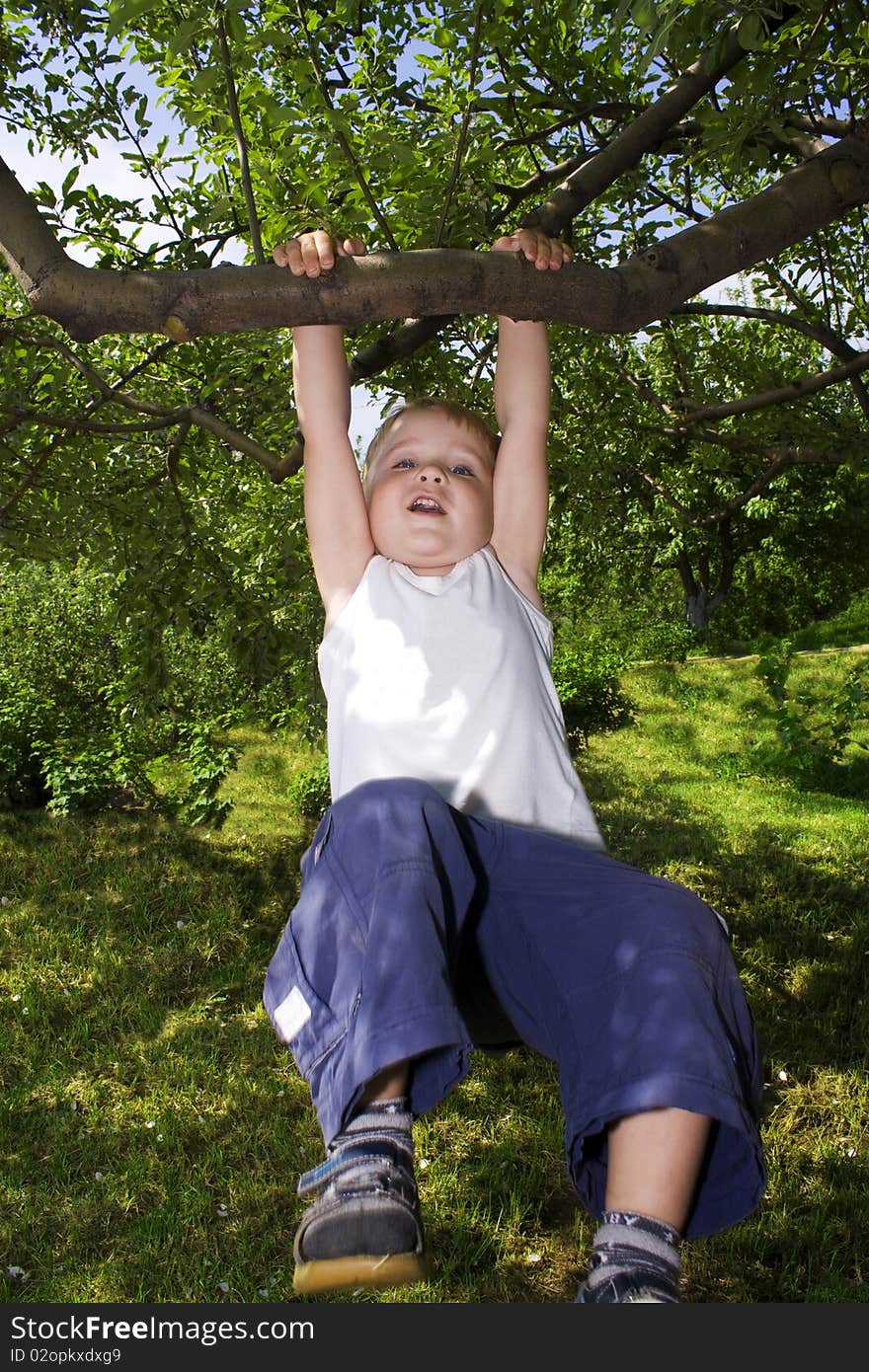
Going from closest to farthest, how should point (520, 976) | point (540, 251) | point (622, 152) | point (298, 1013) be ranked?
point (298, 1013) < point (520, 976) < point (540, 251) < point (622, 152)

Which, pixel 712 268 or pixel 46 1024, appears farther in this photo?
pixel 46 1024

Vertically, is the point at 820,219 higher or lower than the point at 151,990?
higher

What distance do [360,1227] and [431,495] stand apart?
57.4 inches

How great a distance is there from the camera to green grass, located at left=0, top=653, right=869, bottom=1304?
3.41 metres

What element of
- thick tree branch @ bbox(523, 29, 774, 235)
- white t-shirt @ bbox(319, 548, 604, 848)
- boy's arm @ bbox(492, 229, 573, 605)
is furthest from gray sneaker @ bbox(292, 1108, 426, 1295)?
thick tree branch @ bbox(523, 29, 774, 235)

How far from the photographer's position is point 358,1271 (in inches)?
53.7

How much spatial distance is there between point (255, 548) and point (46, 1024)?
2.48m

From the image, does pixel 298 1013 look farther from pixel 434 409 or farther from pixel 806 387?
pixel 806 387

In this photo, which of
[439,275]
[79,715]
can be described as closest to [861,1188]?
[439,275]

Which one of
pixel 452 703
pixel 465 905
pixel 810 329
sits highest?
pixel 810 329

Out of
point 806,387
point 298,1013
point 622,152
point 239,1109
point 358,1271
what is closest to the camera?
point 358,1271

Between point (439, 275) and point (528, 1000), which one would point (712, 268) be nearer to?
point (439, 275)

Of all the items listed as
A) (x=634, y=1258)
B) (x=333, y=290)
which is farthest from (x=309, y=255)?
(x=634, y=1258)

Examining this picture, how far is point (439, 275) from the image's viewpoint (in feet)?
6.07
